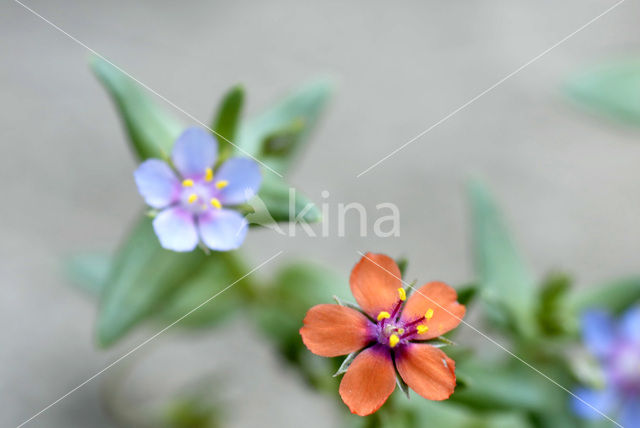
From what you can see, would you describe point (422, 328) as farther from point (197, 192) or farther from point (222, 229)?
point (197, 192)

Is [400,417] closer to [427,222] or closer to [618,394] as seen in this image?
[618,394]

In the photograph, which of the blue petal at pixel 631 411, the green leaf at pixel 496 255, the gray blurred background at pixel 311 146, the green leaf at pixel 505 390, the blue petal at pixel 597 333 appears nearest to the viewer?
the green leaf at pixel 505 390

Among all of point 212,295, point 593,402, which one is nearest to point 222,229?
point 212,295

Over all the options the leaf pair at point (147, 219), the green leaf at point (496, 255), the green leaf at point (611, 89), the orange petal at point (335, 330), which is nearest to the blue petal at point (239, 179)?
the leaf pair at point (147, 219)

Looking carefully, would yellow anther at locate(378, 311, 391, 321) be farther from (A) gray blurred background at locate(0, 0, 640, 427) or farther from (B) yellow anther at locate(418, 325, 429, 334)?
(A) gray blurred background at locate(0, 0, 640, 427)

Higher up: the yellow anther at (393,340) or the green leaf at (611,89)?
the yellow anther at (393,340)

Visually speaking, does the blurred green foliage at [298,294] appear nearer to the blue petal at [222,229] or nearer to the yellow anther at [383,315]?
the blue petal at [222,229]
